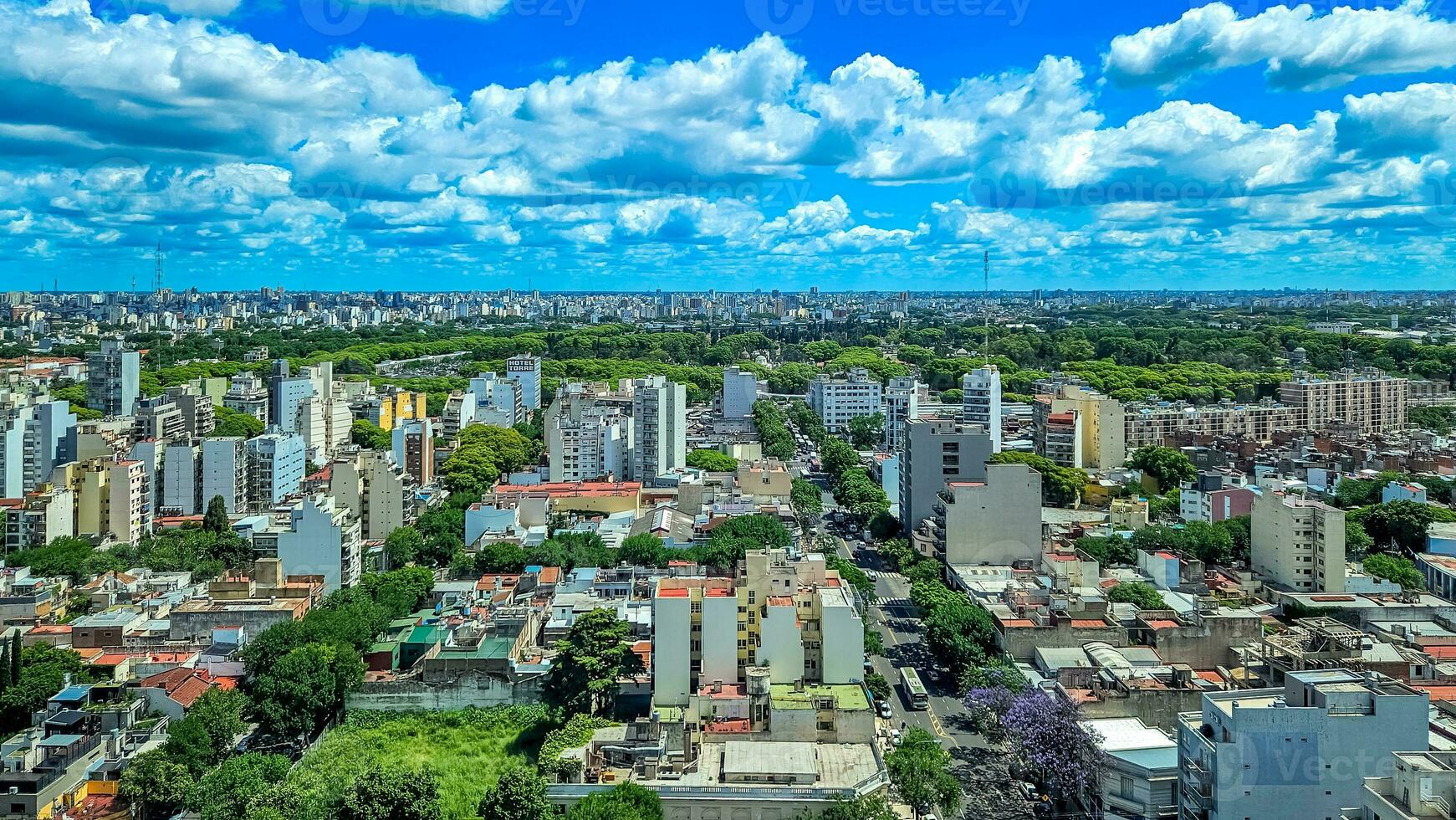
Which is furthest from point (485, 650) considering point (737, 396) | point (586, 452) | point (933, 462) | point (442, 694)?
point (737, 396)

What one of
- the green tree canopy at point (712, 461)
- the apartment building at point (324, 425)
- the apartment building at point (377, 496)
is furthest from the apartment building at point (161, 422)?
the green tree canopy at point (712, 461)

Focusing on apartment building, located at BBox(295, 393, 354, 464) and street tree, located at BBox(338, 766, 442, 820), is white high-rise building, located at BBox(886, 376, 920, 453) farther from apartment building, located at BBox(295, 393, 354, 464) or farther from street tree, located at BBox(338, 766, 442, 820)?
street tree, located at BBox(338, 766, 442, 820)

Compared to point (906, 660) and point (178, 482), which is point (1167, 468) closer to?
point (906, 660)

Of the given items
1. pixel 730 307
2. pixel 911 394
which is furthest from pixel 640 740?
pixel 730 307

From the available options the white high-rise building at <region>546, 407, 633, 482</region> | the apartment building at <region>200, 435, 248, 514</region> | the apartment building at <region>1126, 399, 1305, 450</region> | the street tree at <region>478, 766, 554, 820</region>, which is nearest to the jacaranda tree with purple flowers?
the street tree at <region>478, 766, 554, 820</region>

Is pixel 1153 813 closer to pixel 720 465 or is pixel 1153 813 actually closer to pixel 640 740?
pixel 640 740

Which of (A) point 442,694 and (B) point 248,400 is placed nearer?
(A) point 442,694

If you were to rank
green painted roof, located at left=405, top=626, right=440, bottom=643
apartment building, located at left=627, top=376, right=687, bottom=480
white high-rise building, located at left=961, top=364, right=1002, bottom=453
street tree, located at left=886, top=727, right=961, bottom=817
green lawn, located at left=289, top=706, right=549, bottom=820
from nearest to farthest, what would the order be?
street tree, located at left=886, top=727, right=961, bottom=817 → green lawn, located at left=289, top=706, right=549, bottom=820 → green painted roof, located at left=405, top=626, right=440, bottom=643 → apartment building, located at left=627, top=376, right=687, bottom=480 → white high-rise building, located at left=961, top=364, right=1002, bottom=453
